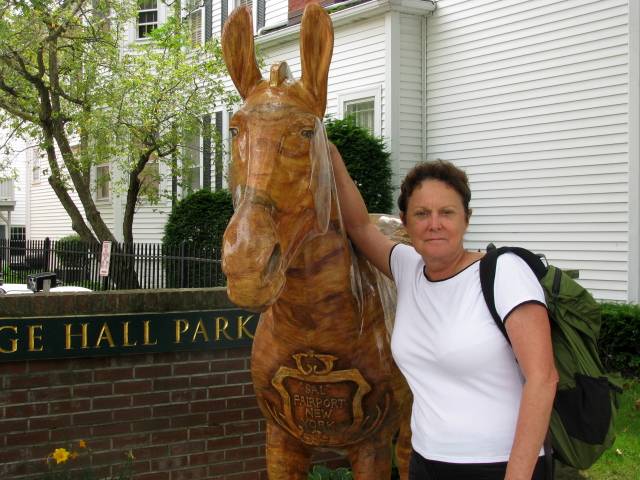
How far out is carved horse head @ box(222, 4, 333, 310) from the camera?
5.91 feet

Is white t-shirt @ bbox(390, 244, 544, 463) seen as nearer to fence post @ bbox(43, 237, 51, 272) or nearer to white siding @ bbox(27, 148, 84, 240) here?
fence post @ bbox(43, 237, 51, 272)

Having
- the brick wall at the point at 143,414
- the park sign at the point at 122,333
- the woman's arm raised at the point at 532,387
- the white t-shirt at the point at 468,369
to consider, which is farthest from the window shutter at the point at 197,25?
the woman's arm raised at the point at 532,387

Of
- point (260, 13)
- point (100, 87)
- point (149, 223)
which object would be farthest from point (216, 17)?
point (149, 223)

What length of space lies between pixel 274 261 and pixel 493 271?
66 cm

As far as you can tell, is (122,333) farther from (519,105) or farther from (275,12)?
(275,12)

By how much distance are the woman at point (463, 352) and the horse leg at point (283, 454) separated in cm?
55

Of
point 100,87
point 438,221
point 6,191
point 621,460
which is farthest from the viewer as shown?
point 6,191

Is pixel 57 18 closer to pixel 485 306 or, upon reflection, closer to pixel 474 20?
pixel 474 20

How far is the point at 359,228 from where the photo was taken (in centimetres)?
261

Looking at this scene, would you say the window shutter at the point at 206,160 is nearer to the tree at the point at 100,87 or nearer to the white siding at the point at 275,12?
the tree at the point at 100,87

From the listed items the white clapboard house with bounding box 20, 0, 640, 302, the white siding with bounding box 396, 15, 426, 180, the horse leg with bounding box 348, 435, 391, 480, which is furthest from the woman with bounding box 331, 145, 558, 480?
the white siding with bounding box 396, 15, 426, 180

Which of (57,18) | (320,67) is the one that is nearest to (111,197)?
(57,18)

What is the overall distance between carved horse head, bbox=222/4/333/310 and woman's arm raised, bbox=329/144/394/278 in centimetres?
33

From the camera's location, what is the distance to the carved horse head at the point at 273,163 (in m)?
1.80
